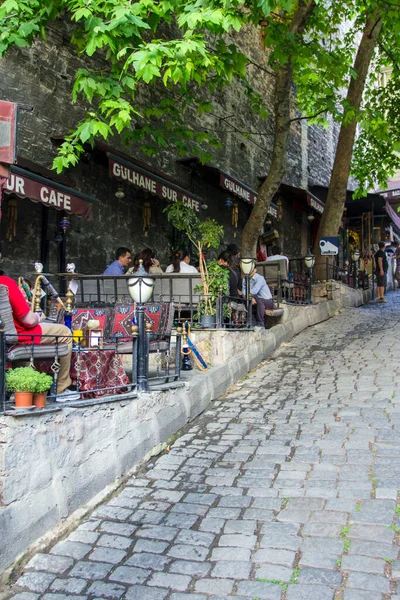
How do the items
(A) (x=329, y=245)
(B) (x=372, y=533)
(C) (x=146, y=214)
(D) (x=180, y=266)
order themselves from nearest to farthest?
(B) (x=372, y=533) < (D) (x=180, y=266) < (C) (x=146, y=214) < (A) (x=329, y=245)

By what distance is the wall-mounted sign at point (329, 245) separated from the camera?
1463 cm

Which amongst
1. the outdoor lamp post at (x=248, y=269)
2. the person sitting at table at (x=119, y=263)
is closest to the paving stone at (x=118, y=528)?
the outdoor lamp post at (x=248, y=269)

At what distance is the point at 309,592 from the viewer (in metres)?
3.03

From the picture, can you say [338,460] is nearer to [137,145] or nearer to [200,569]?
[200,569]

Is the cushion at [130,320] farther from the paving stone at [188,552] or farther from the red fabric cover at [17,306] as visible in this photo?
the paving stone at [188,552]

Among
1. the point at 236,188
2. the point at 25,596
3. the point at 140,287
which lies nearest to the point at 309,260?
the point at 236,188

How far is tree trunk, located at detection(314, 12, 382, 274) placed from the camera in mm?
14688

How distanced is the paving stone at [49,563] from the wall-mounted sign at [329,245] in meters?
12.1

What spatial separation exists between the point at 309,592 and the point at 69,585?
1347mm

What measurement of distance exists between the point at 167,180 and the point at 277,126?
98.7 inches

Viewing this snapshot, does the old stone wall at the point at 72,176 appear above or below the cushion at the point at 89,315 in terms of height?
above

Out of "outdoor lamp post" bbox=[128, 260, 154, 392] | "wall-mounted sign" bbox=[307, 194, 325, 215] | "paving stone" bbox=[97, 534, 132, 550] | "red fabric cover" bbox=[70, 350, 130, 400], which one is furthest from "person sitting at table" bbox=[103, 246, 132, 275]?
"wall-mounted sign" bbox=[307, 194, 325, 215]

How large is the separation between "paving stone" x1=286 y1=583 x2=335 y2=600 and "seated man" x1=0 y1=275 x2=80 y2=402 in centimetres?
204

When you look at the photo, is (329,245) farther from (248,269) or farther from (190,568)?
(190,568)
